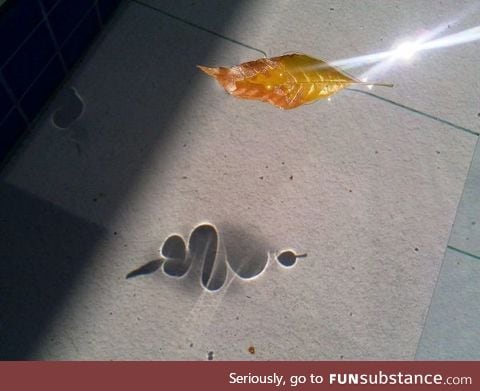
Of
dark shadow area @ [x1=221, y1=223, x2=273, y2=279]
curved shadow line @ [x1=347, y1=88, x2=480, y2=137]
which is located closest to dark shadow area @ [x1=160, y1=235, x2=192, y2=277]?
dark shadow area @ [x1=221, y1=223, x2=273, y2=279]

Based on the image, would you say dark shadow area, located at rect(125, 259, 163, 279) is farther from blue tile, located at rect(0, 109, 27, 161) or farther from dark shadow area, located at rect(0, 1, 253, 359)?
blue tile, located at rect(0, 109, 27, 161)

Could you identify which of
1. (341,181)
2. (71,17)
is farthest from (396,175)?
(71,17)

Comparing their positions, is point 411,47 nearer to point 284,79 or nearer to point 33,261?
point 284,79

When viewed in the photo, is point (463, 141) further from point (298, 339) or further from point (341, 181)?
point (298, 339)

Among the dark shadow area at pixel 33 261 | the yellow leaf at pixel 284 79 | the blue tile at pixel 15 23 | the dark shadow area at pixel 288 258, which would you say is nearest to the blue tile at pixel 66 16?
the blue tile at pixel 15 23

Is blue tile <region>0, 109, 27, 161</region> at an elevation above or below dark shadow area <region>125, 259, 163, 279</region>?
above

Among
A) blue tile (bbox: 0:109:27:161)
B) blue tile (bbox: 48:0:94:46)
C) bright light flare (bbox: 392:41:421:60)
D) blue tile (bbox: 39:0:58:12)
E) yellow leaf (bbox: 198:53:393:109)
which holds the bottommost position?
blue tile (bbox: 0:109:27:161)
